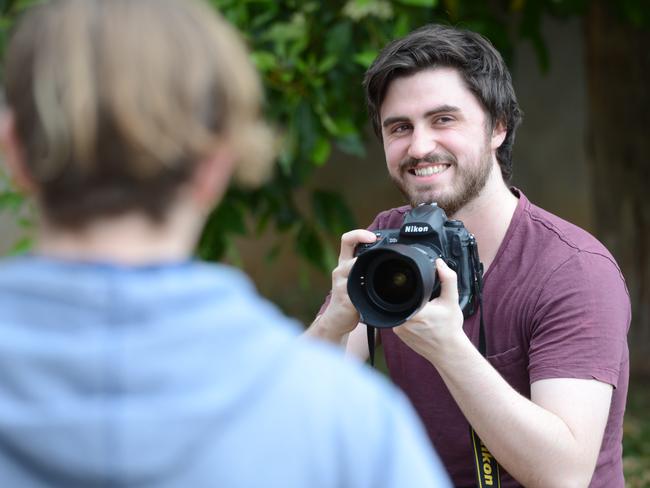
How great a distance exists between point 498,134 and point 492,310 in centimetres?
49

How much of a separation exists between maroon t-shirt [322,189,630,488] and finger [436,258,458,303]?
234 millimetres

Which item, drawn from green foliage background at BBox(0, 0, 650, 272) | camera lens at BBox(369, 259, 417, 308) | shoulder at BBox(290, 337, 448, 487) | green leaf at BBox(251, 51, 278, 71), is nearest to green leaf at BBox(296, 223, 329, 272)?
green foliage background at BBox(0, 0, 650, 272)

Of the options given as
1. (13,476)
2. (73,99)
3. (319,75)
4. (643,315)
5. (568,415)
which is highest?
(319,75)

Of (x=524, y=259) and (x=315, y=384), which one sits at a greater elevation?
(x=524, y=259)

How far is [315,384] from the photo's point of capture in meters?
0.83

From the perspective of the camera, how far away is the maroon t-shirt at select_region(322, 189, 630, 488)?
1744 mm

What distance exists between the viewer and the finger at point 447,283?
1.64 meters

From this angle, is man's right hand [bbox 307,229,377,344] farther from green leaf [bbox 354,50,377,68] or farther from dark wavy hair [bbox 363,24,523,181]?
green leaf [bbox 354,50,377,68]

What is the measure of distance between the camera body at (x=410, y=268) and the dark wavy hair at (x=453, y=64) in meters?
0.36

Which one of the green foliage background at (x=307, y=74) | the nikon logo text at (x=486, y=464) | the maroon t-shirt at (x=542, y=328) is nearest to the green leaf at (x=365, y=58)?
the green foliage background at (x=307, y=74)

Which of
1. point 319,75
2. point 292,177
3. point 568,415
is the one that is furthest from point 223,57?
point 292,177

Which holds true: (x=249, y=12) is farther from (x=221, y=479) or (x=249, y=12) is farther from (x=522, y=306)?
(x=221, y=479)

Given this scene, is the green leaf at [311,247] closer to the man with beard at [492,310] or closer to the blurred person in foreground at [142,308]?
the man with beard at [492,310]

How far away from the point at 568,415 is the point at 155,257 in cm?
106
